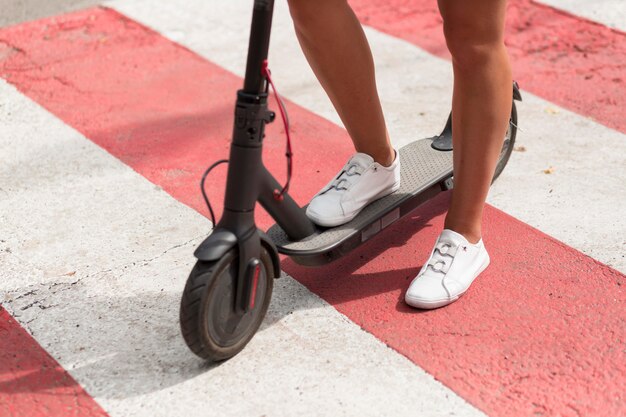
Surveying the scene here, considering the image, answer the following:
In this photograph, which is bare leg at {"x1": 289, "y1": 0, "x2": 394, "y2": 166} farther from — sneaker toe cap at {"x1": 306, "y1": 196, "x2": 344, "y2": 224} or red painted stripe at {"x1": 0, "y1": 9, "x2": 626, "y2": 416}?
red painted stripe at {"x1": 0, "y1": 9, "x2": 626, "y2": 416}

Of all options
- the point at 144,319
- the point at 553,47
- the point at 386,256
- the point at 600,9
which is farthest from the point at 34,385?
the point at 600,9

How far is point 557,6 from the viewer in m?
5.11

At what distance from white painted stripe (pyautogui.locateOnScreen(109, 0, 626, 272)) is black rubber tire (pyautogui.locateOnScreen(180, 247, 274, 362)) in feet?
3.85

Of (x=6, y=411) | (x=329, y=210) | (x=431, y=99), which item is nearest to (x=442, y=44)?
(x=431, y=99)

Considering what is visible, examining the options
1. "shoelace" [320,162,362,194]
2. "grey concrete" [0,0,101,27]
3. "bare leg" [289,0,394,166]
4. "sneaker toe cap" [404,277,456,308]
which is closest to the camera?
"bare leg" [289,0,394,166]

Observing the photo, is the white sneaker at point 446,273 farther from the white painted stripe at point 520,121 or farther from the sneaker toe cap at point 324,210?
the white painted stripe at point 520,121

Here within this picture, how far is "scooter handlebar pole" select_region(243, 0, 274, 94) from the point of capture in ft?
7.61

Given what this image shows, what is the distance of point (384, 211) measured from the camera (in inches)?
116

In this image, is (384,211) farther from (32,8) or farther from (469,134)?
(32,8)

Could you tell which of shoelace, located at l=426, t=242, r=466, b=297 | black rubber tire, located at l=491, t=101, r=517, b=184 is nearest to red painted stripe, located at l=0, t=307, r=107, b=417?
shoelace, located at l=426, t=242, r=466, b=297

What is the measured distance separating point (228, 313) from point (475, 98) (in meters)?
0.92

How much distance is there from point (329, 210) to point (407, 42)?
2210 millimetres

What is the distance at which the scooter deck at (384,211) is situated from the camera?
274cm

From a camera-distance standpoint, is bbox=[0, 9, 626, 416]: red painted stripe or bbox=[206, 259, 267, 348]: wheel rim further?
bbox=[0, 9, 626, 416]: red painted stripe
